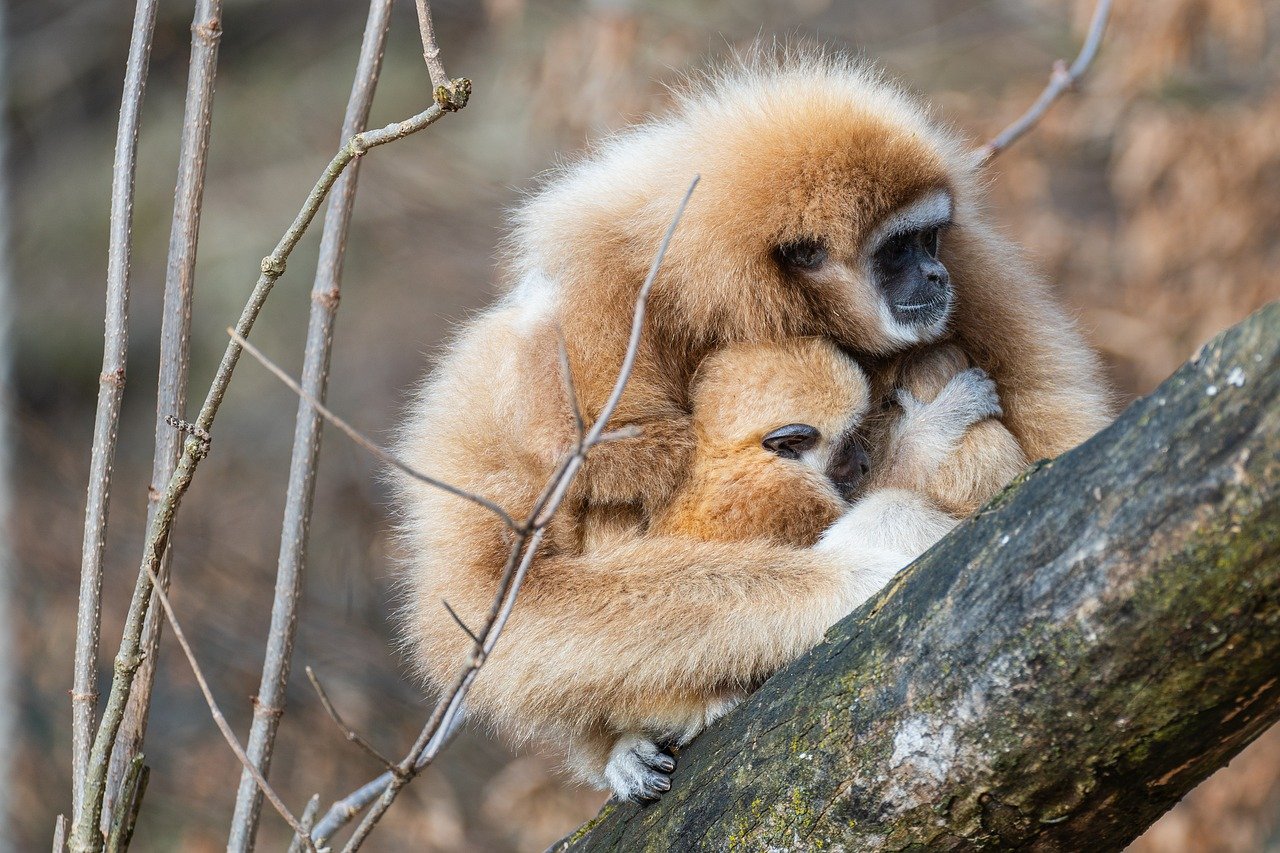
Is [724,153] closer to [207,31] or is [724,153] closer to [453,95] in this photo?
[453,95]

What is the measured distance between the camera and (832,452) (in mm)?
2857

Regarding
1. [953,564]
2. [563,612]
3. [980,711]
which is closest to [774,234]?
[563,612]

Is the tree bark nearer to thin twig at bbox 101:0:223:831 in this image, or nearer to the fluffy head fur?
the fluffy head fur

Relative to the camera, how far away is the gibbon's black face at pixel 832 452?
9.07ft

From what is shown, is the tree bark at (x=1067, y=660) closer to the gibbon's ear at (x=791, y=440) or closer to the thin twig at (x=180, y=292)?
the gibbon's ear at (x=791, y=440)

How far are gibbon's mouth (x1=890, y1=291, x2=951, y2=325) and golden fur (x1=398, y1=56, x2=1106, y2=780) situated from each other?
0.07 meters

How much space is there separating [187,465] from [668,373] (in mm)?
1146

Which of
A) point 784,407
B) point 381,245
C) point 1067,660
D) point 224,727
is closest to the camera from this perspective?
point 1067,660

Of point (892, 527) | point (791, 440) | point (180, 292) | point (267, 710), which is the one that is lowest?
point (892, 527)

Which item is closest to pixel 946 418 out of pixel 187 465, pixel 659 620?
pixel 659 620

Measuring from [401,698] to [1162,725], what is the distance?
699 centimetres

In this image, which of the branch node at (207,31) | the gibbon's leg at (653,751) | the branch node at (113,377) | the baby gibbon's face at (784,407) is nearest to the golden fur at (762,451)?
the baby gibbon's face at (784,407)

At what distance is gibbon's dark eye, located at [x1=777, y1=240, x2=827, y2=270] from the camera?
3.03 m

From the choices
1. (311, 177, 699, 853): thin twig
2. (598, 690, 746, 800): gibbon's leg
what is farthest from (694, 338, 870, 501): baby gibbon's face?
(311, 177, 699, 853): thin twig
